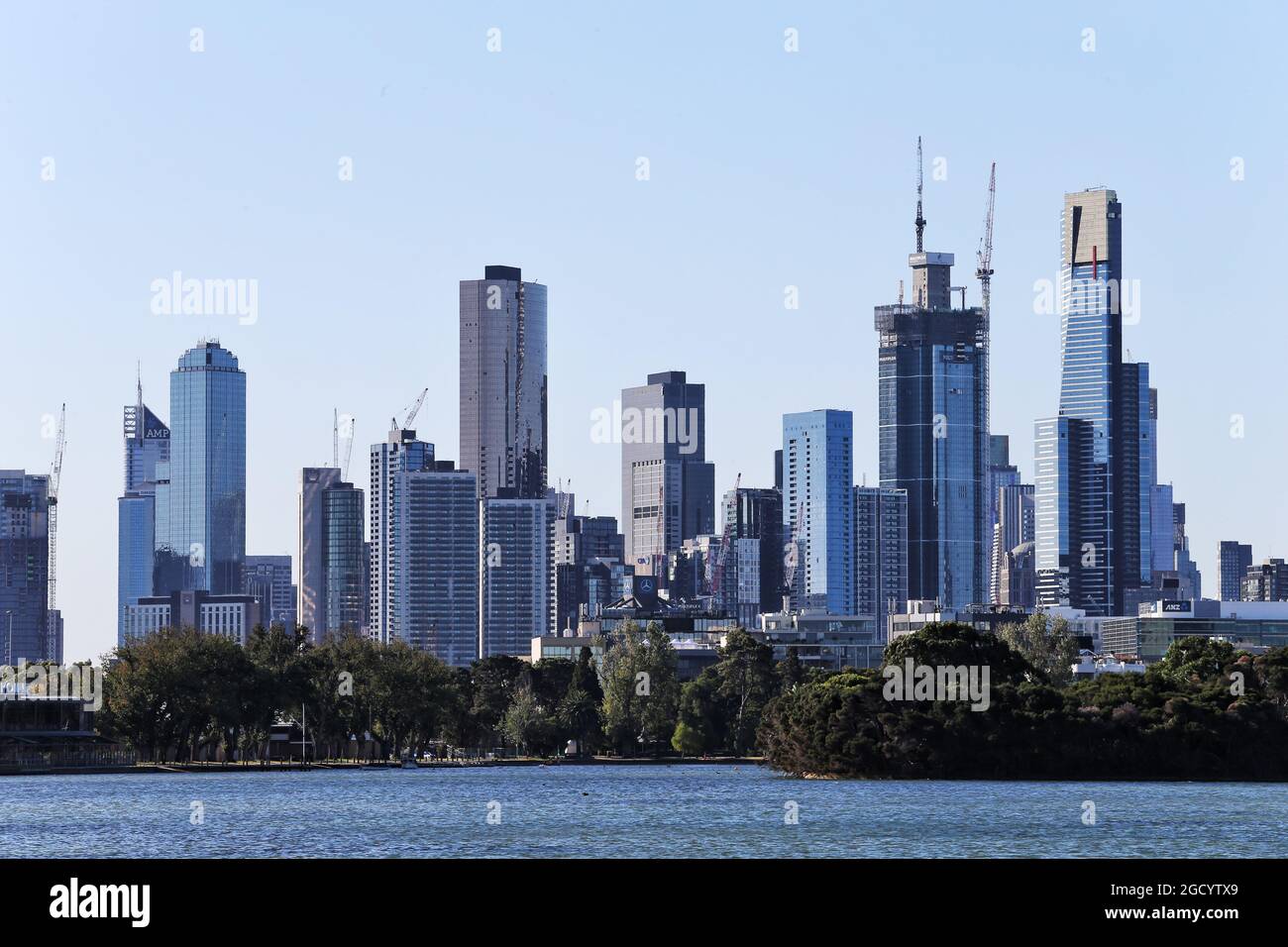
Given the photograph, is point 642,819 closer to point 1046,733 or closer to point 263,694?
point 1046,733

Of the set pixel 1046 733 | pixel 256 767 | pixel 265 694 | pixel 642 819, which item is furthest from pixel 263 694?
pixel 642 819

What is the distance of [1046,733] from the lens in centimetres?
13600

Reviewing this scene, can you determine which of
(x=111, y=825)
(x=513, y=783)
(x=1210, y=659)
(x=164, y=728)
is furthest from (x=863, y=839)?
(x=164, y=728)

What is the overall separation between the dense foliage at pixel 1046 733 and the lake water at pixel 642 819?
4.16 meters

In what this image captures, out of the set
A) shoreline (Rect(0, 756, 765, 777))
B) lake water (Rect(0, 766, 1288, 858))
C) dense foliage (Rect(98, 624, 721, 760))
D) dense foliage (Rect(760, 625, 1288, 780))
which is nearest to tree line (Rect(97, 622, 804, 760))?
dense foliage (Rect(98, 624, 721, 760))

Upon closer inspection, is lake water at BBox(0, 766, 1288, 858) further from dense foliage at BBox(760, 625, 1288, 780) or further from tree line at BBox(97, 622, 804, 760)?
tree line at BBox(97, 622, 804, 760)

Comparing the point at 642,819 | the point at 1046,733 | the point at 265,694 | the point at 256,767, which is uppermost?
the point at 265,694

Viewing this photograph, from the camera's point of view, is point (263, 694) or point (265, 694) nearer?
point (263, 694)

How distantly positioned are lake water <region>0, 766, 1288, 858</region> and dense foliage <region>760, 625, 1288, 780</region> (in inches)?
→ 164

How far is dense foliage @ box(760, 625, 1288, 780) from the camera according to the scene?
135 m

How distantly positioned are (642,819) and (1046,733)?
41801 mm

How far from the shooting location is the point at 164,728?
17800 centimetres
